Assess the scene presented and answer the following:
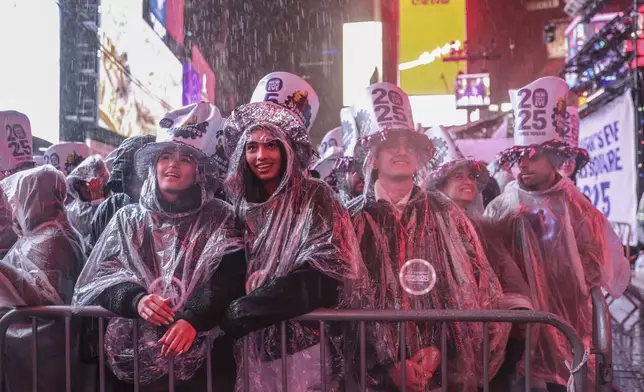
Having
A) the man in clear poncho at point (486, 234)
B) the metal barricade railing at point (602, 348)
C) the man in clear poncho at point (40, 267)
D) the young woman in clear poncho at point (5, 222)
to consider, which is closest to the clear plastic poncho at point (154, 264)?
the man in clear poncho at point (40, 267)

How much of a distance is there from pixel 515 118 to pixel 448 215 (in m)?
1.30

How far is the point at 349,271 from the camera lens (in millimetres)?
2367

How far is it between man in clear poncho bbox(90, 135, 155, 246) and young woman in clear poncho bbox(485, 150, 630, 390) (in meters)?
2.11

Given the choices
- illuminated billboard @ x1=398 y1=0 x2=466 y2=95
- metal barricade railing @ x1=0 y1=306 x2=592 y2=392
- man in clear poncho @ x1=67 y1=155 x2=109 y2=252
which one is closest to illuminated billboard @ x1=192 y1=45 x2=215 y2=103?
illuminated billboard @ x1=398 y1=0 x2=466 y2=95

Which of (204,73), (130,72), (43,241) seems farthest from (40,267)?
(204,73)

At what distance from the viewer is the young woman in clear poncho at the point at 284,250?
7.44 ft

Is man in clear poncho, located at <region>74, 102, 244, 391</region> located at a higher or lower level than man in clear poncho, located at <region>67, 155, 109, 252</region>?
lower

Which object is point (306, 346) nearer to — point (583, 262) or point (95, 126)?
point (583, 262)

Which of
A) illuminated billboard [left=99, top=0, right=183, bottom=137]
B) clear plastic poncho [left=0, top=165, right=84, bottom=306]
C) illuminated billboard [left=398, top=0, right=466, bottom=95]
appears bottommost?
clear plastic poncho [left=0, top=165, right=84, bottom=306]

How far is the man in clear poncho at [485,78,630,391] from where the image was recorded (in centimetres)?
318

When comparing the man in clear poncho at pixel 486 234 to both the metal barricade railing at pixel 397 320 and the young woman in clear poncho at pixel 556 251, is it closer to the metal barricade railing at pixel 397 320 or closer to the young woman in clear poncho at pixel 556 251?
the young woman in clear poncho at pixel 556 251

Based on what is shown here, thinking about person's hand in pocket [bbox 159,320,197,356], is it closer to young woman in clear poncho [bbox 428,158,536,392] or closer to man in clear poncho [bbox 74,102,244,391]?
man in clear poncho [bbox 74,102,244,391]

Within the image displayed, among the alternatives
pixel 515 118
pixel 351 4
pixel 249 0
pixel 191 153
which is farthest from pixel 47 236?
pixel 351 4

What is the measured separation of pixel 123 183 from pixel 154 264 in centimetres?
100
